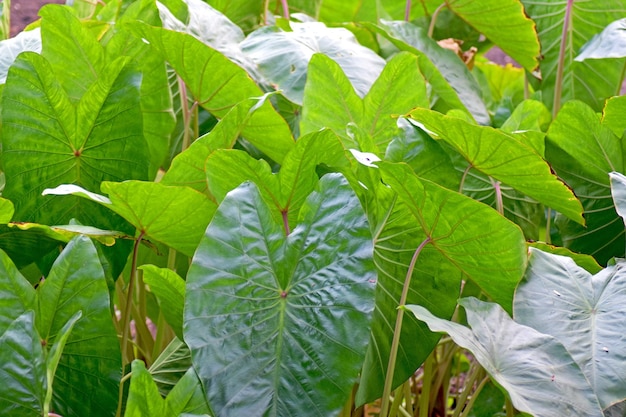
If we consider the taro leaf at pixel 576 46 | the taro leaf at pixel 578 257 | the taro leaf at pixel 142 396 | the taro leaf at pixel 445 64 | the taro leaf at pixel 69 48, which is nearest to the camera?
the taro leaf at pixel 142 396

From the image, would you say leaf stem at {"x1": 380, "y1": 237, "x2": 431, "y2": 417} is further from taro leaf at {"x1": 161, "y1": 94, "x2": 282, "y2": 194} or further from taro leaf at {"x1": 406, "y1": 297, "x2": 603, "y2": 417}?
taro leaf at {"x1": 161, "y1": 94, "x2": 282, "y2": 194}

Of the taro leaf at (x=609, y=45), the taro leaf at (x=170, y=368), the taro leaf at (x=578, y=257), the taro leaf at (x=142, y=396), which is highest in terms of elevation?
the taro leaf at (x=609, y=45)

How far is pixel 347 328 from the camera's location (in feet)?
2.05

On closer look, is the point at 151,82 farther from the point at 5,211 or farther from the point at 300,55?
the point at 5,211

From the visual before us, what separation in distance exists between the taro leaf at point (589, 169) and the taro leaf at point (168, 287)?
52 centimetres

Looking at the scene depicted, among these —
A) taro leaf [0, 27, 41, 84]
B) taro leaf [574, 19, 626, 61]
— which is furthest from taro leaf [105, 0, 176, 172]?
taro leaf [574, 19, 626, 61]

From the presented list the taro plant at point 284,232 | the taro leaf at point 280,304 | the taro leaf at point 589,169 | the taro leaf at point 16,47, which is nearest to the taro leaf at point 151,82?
the taro plant at point 284,232

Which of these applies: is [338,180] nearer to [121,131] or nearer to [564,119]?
[121,131]

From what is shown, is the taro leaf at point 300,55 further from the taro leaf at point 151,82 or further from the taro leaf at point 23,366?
the taro leaf at point 23,366

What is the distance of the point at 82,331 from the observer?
0.66 metres

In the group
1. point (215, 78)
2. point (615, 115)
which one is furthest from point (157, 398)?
point (615, 115)

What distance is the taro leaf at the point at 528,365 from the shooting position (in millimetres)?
580

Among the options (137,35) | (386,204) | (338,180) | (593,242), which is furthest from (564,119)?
(137,35)

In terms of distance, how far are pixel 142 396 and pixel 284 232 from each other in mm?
194
